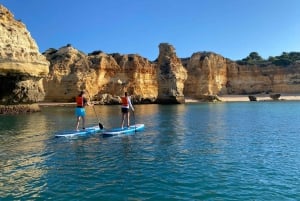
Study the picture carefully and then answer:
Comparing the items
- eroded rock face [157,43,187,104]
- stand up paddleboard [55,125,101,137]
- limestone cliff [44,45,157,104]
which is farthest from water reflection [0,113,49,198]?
eroded rock face [157,43,187,104]

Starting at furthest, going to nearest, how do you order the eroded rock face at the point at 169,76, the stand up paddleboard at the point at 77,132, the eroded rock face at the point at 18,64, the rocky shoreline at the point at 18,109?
1. the eroded rock face at the point at 169,76
2. the rocky shoreline at the point at 18,109
3. the eroded rock face at the point at 18,64
4. the stand up paddleboard at the point at 77,132

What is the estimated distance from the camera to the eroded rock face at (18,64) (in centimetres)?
3894

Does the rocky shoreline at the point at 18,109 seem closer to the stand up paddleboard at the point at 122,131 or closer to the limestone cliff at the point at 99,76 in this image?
the stand up paddleboard at the point at 122,131

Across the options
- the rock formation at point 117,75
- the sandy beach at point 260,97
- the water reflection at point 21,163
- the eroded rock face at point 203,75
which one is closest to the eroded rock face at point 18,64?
the rock formation at point 117,75

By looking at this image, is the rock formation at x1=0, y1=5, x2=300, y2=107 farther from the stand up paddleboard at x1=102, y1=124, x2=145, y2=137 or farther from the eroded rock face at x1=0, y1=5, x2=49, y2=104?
the stand up paddleboard at x1=102, y1=124, x2=145, y2=137

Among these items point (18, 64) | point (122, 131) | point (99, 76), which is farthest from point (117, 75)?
point (122, 131)

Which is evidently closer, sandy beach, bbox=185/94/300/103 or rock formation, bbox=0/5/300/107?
rock formation, bbox=0/5/300/107

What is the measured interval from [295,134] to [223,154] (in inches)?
348

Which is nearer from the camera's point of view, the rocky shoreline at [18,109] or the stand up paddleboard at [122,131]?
the stand up paddleboard at [122,131]

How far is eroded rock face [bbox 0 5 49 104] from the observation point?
38938 mm

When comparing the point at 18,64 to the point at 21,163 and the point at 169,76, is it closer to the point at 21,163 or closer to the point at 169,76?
the point at 21,163

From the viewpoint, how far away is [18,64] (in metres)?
39.7

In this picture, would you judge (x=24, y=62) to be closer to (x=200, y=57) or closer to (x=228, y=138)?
(x=228, y=138)

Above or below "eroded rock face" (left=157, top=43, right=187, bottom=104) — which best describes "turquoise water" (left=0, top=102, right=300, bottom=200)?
below
